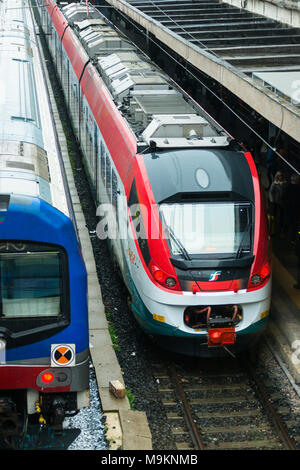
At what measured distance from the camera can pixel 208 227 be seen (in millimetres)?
10883

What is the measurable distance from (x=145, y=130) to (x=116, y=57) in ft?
20.1

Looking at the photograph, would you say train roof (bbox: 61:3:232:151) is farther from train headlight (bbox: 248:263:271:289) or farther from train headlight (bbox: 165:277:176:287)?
train headlight (bbox: 165:277:176:287)

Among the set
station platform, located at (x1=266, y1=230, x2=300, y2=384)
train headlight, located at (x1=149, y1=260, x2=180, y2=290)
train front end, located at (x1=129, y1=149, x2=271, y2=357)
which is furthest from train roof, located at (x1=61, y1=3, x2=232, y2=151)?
station platform, located at (x1=266, y1=230, x2=300, y2=384)

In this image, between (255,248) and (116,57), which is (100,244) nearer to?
(116,57)

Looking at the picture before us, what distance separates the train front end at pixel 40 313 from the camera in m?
8.05

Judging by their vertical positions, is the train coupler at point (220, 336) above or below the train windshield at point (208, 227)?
below

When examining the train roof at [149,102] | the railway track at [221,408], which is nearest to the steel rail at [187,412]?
the railway track at [221,408]

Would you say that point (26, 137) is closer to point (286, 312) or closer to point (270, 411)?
point (270, 411)

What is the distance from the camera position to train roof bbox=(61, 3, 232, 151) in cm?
1207

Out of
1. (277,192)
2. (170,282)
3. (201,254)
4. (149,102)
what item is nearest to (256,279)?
(201,254)

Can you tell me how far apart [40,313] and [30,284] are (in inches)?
13.9

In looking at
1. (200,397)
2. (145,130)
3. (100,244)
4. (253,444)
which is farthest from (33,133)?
(100,244)

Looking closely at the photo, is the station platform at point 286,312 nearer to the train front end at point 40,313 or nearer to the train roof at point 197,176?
the train roof at point 197,176

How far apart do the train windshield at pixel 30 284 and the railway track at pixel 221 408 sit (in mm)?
2588
